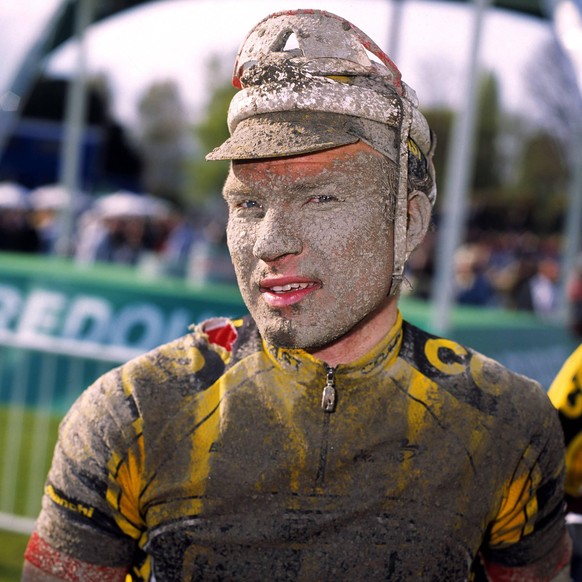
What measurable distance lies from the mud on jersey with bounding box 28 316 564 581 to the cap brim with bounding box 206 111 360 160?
0.48 meters

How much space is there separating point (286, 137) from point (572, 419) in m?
1.37

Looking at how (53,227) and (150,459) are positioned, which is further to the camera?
(53,227)

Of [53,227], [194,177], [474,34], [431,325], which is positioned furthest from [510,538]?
[194,177]

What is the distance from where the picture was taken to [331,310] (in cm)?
196

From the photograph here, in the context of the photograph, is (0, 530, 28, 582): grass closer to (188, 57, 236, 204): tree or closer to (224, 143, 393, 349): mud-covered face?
(224, 143, 393, 349): mud-covered face

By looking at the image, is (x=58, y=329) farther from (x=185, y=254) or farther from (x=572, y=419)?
(x=185, y=254)

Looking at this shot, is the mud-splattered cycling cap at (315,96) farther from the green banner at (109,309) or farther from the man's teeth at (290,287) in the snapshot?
the green banner at (109,309)

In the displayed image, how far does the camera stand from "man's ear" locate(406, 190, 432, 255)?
2.13 metres

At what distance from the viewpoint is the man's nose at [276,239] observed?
1.91 metres

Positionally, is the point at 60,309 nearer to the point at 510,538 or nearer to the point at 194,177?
the point at 510,538

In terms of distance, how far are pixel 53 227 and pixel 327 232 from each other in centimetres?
1511

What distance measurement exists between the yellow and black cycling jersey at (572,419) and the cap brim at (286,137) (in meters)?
1.24

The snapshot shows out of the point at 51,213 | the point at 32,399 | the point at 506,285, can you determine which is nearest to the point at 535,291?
the point at 506,285

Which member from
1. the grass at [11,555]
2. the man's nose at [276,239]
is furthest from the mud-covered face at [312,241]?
the grass at [11,555]
